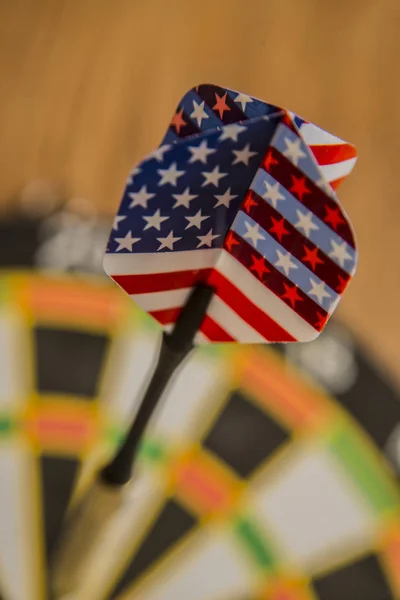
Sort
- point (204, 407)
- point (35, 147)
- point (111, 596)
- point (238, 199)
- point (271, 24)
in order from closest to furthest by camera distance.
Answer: point (238, 199)
point (111, 596)
point (204, 407)
point (35, 147)
point (271, 24)

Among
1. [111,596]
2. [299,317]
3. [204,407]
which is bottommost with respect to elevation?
[111,596]

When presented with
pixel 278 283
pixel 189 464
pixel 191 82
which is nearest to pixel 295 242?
pixel 278 283

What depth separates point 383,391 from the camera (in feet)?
2.64

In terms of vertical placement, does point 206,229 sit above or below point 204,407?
above

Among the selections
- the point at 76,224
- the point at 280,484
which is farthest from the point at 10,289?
the point at 280,484

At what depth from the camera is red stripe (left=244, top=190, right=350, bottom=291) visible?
1.11ft

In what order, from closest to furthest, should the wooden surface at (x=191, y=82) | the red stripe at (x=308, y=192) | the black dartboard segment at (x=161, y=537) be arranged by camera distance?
the red stripe at (x=308, y=192) < the black dartboard segment at (x=161, y=537) < the wooden surface at (x=191, y=82)

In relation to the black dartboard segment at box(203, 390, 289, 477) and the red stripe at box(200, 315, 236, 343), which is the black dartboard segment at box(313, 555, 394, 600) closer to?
the black dartboard segment at box(203, 390, 289, 477)

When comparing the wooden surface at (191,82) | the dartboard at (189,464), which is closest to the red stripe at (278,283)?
the dartboard at (189,464)

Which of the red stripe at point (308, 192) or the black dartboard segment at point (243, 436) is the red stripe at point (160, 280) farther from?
the black dartboard segment at point (243, 436)

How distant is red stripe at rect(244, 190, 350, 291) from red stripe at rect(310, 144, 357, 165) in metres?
0.04

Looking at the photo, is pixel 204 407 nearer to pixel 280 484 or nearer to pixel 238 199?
pixel 280 484

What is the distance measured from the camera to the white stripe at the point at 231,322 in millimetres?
386

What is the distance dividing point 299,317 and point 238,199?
0.07m
